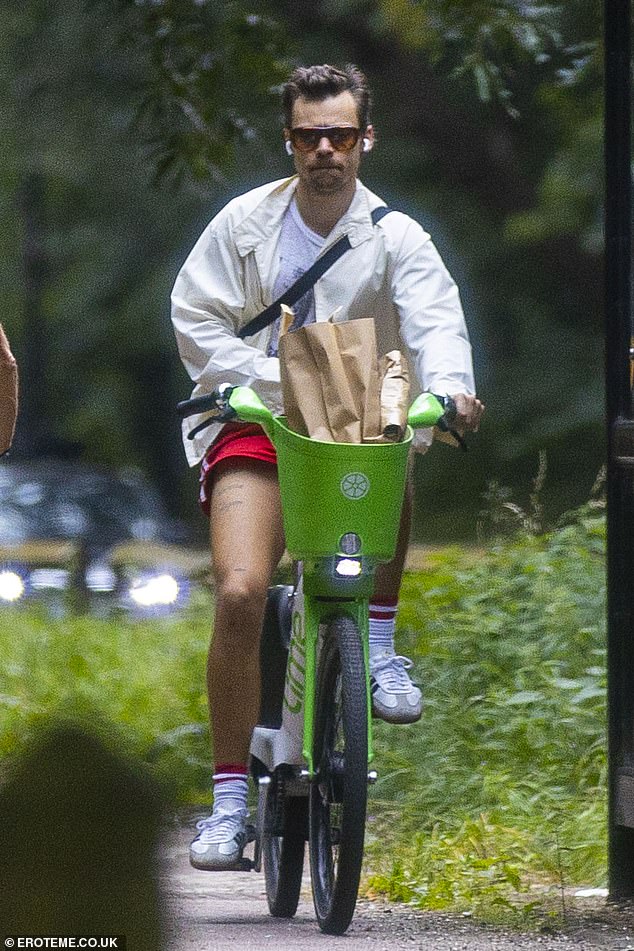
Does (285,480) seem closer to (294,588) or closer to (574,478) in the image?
(294,588)

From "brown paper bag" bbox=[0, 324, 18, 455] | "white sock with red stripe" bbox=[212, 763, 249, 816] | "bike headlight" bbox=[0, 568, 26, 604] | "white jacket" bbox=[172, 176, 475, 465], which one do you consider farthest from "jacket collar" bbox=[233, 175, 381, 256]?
"bike headlight" bbox=[0, 568, 26, 604]

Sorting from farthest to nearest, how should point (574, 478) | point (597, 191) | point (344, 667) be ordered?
point (574, 478) < point (597, 191) < point (344, 667)

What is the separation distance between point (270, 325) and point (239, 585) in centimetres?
59

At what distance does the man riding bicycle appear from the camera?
153 inches

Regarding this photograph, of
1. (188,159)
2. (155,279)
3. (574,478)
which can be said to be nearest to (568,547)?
(188,159)

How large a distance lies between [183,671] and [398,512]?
4.51 m

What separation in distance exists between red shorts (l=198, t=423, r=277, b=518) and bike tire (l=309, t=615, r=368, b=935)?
433 millimetres

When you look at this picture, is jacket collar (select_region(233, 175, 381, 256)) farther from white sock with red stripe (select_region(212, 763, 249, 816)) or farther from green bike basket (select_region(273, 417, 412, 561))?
white sock with red stripe (select_region(212, 763, 249, 816))

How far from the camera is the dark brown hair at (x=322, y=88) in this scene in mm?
4039

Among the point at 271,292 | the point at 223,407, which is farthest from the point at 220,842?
the point at 271,292

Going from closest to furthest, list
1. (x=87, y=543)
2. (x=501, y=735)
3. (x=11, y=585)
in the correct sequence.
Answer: (x=501, y=735)
(x=11, y=585)
(x=87, y=543)

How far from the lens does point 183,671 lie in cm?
809

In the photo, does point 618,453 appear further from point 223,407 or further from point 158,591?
point 158,591

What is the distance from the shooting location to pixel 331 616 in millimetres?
3820
